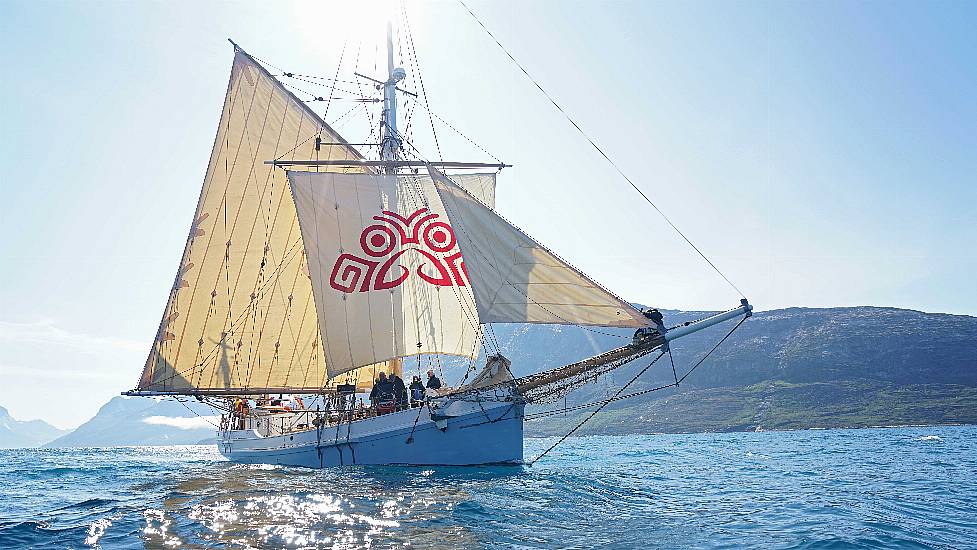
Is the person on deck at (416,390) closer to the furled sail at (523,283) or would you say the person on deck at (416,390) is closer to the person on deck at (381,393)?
the person on deck at (381,393)

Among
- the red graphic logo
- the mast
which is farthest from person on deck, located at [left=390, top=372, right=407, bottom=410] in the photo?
the mast

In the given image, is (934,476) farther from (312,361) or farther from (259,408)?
(259,408)

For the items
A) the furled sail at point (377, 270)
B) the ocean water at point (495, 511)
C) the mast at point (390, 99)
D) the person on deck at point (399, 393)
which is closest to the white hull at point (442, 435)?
the ocean water at point (495, 511)

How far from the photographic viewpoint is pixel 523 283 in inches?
1041

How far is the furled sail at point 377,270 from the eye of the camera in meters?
35.3

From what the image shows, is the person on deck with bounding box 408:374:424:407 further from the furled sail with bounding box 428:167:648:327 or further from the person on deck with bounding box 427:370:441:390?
the furled sail with bounding box 428:167:648:327

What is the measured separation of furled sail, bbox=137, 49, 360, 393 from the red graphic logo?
22.5 feet

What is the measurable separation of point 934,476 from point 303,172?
35207mm

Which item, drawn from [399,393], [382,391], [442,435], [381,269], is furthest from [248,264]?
Answer: [442,435]

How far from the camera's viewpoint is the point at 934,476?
103 ft

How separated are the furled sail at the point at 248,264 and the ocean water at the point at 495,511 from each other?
9865 millimetres

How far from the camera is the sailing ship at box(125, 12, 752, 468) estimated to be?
27547mm

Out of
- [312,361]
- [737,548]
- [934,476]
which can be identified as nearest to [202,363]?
[312,361]

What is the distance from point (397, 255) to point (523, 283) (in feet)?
38.8
